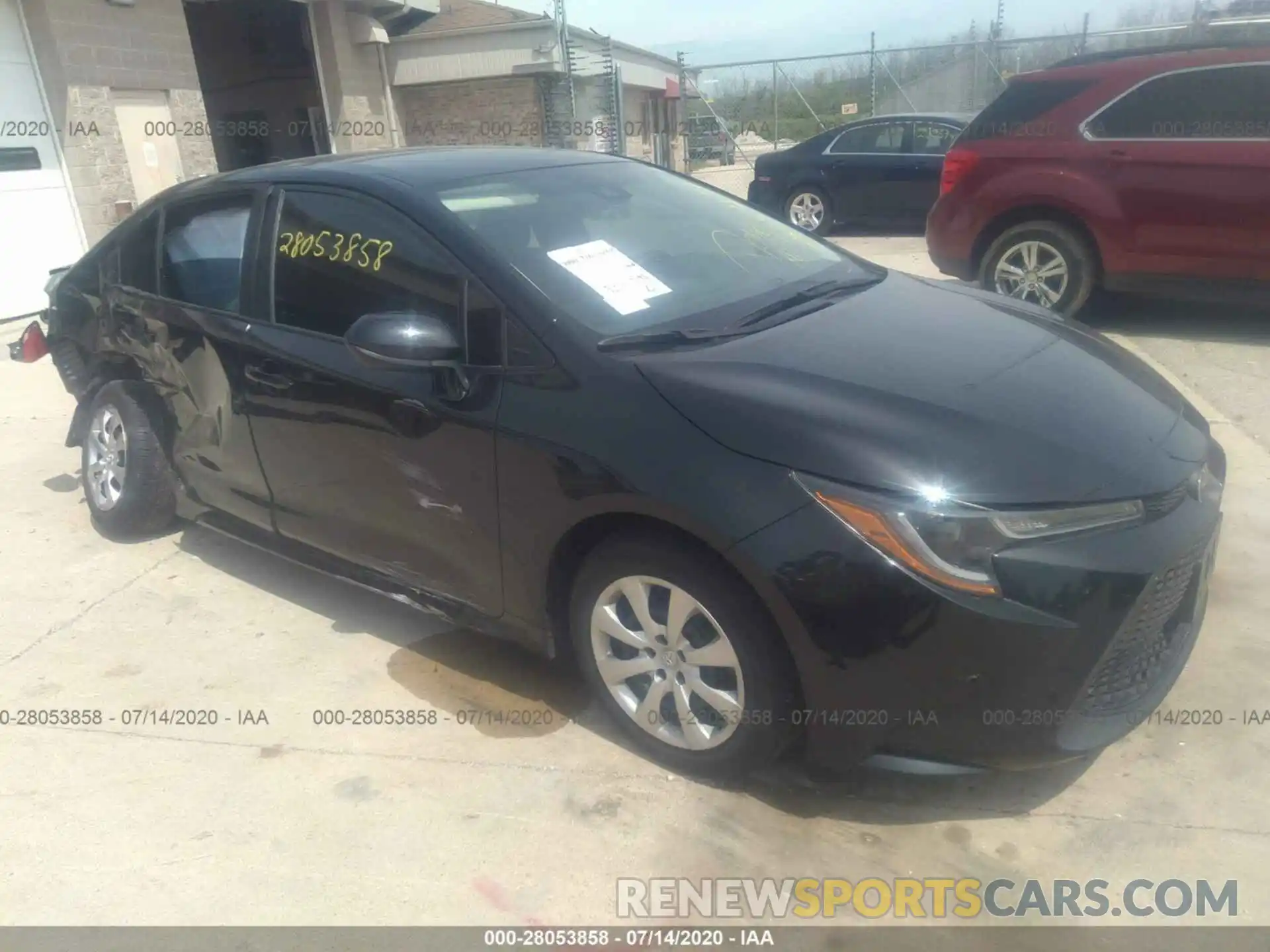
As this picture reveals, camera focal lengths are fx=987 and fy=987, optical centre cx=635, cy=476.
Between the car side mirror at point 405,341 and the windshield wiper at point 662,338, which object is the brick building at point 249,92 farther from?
the windshield wiper at point 662,338

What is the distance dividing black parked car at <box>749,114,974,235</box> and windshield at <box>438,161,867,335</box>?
341 inches

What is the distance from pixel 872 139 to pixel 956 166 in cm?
556

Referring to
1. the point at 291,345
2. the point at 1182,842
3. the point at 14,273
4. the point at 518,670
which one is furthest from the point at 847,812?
the point at 14,273

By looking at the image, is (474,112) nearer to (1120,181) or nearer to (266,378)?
(1120,181)

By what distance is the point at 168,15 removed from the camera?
1135cm

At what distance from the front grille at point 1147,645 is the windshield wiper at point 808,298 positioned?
48.6 inches

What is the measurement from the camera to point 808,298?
10.2ft

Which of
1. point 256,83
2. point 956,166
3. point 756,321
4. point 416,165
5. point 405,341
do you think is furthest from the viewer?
point 256,83

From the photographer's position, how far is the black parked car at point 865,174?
11.7 metres

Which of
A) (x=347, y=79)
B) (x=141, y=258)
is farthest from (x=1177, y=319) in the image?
(x=347, y=79)

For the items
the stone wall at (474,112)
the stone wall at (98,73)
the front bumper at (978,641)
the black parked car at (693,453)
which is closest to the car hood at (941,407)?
the black parked car at (693,453)

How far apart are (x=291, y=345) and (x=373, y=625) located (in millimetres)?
1061

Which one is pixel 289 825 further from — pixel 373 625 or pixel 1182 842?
pixel 1182 842

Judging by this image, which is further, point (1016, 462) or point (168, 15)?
point (168, 15)
